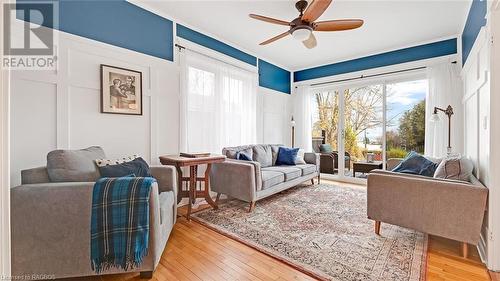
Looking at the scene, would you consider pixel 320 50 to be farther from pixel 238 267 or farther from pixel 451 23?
pixel 238 267

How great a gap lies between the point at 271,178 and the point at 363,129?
2737 mm

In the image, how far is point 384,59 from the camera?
4.45m

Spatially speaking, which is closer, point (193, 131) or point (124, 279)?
point (124, 279)

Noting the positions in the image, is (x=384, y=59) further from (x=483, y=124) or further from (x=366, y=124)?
(x=483, y=124)

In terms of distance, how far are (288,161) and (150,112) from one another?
251 centimetres

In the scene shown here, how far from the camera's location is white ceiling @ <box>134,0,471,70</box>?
2871 millimetres

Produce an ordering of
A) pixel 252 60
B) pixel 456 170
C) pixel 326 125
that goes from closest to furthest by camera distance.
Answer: pixel 456 170 < pixel 252 60 < pixel 326 125

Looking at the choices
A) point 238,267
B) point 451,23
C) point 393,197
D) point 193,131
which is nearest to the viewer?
point 238,267

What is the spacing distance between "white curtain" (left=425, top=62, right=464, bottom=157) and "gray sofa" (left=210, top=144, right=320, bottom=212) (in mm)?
2148

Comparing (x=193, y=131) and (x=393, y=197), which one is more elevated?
(x=193, y=131)

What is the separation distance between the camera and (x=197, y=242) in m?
2.23

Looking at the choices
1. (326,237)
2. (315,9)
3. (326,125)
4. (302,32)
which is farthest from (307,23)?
(326,125)

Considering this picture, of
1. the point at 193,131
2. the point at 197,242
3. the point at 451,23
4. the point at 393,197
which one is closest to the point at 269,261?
the point at 197,242

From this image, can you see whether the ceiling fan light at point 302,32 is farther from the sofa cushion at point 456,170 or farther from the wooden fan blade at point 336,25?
the sofa cushion at point 456,170
